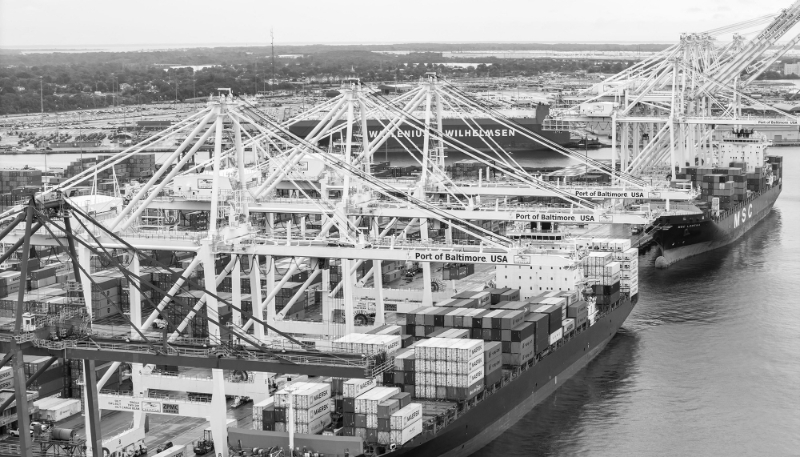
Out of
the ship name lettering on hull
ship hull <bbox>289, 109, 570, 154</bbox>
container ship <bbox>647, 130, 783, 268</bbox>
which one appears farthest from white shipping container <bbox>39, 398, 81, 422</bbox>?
ship hull <bbox>289, 109, 570, 154</bbox>

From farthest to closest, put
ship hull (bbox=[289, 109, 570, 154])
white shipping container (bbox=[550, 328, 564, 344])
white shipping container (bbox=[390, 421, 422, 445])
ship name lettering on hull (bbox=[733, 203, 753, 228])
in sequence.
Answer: ship hull (bbox=[289, 109, 570, 154]) → ship name lettering on hull (bbox=[733, 203, 753, 228]) → white shipping container (bbox=[550, 328, 564, 344]) → white shipping container (bbox=[390, 421, 422, 445])

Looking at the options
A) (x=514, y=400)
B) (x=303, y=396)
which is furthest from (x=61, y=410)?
(x=514, y=400)

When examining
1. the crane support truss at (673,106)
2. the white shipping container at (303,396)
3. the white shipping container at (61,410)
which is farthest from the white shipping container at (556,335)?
the crane support truss at (673,106)

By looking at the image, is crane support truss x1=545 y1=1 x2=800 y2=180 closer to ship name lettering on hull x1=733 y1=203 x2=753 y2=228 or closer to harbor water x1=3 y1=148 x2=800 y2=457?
ship name lettering on hull x1=733 y1=203 x2=753 y2=228

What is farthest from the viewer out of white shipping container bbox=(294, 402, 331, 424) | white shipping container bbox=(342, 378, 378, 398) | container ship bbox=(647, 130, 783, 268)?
container ship bbox=(647, 130, 783, 268)

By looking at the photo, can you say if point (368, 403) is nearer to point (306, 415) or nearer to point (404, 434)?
point (404, 434)

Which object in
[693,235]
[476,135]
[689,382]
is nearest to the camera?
[689,382]

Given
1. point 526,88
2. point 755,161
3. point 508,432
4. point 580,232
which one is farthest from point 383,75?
point 508,432

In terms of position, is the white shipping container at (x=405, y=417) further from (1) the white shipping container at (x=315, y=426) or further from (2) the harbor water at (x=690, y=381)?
(2) the harbor water at (x=690, y=381)
